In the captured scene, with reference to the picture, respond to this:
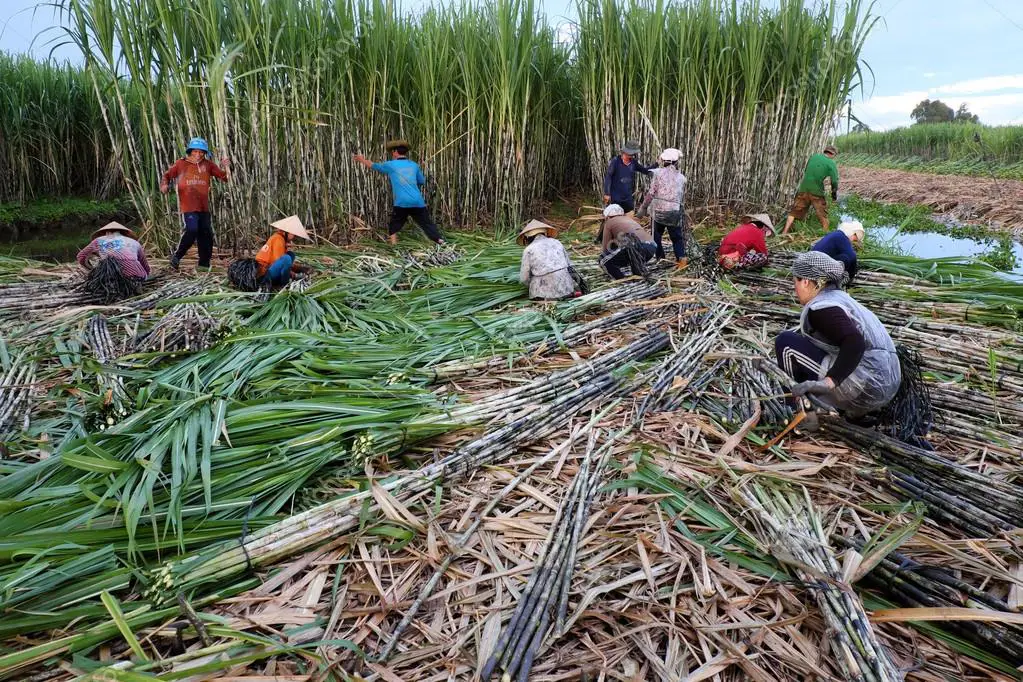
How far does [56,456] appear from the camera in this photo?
2.18 m

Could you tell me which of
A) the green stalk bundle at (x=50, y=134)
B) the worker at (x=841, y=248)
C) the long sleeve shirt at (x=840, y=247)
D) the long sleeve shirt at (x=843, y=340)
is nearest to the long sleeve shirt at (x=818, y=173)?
the worker at (x=841, y=248)

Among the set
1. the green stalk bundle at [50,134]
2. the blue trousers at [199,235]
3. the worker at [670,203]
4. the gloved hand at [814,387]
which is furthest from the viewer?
the green stalk bundle at [50,134]

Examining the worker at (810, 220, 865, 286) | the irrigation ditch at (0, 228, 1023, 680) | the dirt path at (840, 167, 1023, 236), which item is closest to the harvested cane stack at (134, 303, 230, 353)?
the irrigation ditch at (0, 228, 1023, 680)

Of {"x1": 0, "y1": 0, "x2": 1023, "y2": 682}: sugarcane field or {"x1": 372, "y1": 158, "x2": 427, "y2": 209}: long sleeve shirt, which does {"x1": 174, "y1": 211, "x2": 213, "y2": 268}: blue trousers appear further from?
{"x1": 372, "y1": 158, "x2": 427, "y2": 209}: long sleeve shirt

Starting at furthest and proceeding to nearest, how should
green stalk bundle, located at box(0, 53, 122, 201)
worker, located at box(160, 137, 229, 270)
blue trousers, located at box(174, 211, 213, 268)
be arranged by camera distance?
green stalk bundle, located at box(0, 53, 122, 201) < blue trousers, located at box(174, 211, 213, 268) < worker, located at box(160, 137, 229, 270)

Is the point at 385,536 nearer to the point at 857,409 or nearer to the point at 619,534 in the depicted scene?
the point at 619,534

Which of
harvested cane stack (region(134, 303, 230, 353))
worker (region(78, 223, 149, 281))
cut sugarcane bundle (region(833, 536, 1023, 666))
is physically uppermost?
worker (region(78, 223, 149, 281))

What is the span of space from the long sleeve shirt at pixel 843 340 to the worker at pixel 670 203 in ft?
10.4

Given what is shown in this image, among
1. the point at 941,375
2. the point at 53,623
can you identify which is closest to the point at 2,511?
the point at 53,623

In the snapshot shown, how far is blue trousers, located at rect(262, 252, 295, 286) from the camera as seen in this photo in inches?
183

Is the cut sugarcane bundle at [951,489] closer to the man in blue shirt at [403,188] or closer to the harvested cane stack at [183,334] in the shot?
the harvested cane stack at [183,334]

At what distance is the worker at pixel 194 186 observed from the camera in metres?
5.32

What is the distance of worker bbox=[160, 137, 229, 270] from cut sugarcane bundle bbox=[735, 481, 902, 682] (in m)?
4.99

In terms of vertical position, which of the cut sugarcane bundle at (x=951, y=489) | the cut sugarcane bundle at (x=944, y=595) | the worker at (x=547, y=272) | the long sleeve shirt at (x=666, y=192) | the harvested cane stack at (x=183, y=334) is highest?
the long sleeve shirt at (x=666, y=192)
